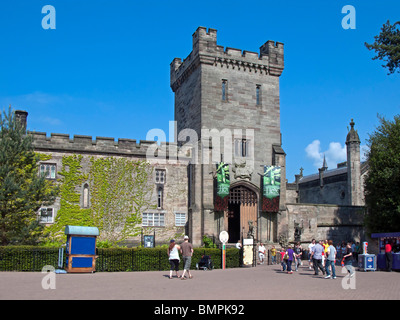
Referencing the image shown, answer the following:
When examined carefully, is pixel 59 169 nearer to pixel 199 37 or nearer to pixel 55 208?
pixel 55 208

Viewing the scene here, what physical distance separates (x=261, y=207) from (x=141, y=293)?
20946 millimetres

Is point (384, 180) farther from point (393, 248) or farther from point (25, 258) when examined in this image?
point (25, 258)

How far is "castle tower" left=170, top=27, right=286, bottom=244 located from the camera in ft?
104

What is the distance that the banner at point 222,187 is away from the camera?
1224 inches

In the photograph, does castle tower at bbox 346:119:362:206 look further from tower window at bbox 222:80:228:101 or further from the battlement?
the battlement

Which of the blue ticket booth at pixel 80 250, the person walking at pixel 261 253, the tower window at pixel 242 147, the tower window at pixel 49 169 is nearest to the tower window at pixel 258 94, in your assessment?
the tower window at pixel 242 147

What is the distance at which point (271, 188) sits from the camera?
32.8 metres

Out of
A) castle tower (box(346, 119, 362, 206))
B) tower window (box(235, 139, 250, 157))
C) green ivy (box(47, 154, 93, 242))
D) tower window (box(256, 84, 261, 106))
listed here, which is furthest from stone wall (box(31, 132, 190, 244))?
castle tower (box(346, 119, 362, 206))

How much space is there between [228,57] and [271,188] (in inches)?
404

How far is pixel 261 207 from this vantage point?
1297 inches

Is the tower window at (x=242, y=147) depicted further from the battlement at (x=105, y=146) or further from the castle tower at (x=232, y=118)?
the battlement at (x=105, y=146)

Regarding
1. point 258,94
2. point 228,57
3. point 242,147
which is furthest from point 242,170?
point 228,57

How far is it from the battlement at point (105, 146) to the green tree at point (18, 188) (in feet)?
Answer: 13.0

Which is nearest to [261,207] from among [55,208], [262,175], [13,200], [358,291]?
[262,175]
